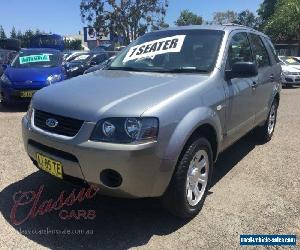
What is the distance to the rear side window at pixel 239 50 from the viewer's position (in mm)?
4760

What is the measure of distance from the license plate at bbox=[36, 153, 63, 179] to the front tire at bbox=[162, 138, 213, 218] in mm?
956

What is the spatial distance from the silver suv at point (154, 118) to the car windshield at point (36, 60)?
6.27 metres

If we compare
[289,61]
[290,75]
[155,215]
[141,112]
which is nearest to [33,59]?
[155,215]

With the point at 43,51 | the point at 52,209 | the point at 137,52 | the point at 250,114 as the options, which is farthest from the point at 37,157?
the point at 43,51

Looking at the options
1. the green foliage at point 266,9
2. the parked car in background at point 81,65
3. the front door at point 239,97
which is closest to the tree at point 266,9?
the green foliage at point 266,9

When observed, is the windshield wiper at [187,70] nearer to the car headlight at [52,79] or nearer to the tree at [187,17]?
the car headlight at [52,79]

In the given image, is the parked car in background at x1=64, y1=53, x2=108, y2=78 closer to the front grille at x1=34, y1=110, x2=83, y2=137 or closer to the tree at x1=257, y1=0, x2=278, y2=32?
the front grille at x1=34, y1=110, x2=83, y2=137

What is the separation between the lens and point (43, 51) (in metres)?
11.7

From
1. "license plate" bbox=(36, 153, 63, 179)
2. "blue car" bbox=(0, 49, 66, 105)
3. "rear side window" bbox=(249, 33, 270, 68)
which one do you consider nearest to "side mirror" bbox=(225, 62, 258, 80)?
"rear side window" bbox=(249, 33, 270, 68)

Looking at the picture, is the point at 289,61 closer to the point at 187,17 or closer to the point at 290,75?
the point at 290,75

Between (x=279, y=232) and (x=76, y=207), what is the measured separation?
6.47 feet

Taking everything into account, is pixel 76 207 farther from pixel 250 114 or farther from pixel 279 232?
pixel 250 114

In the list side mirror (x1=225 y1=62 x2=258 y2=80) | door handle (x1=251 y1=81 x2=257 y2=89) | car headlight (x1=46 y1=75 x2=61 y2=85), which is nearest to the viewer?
side mirror (x1=225 y1=62 x2=258 y2=80)

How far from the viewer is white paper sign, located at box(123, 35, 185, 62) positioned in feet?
15.8
